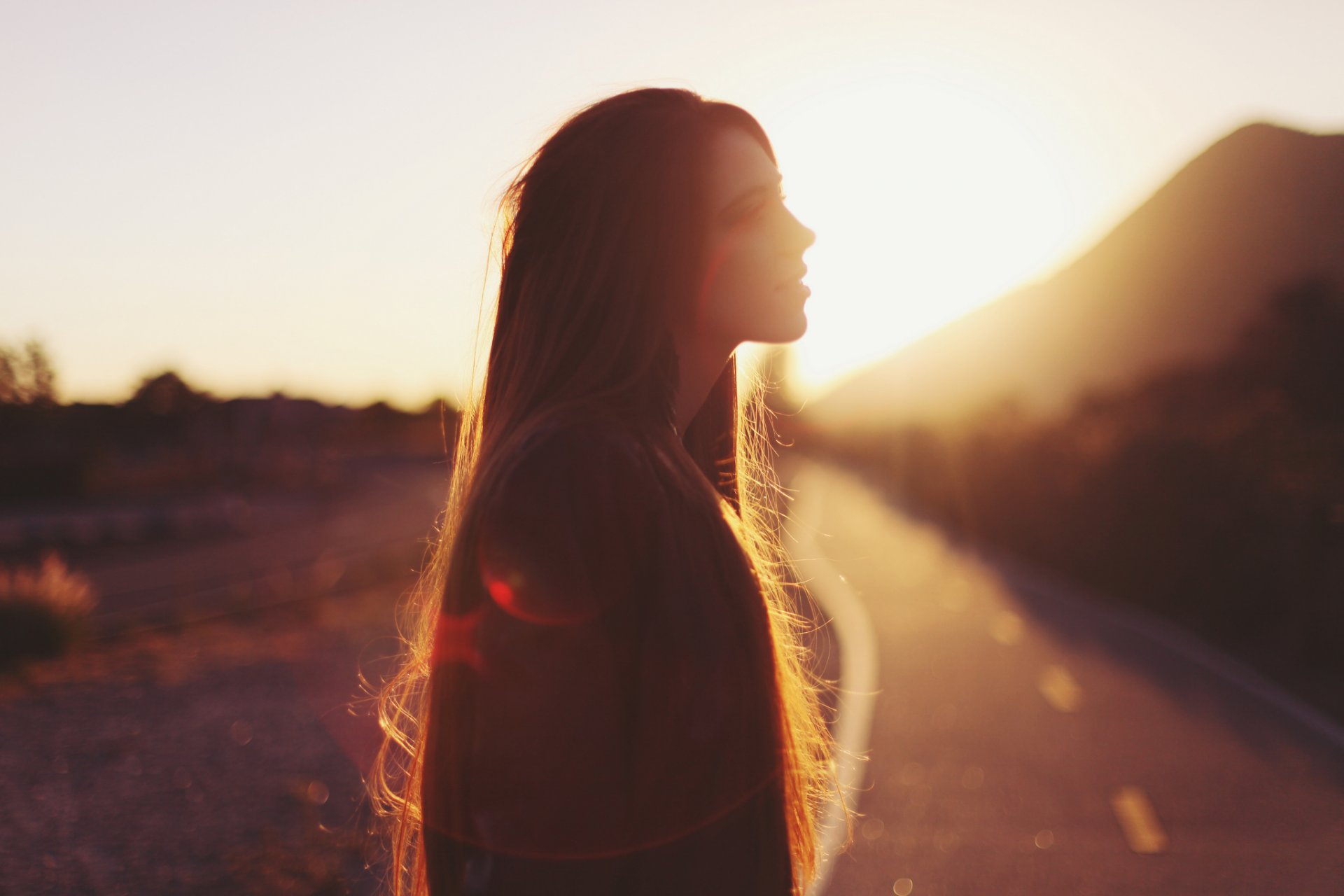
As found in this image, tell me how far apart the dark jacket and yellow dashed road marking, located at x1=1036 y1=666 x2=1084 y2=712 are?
1368 cm

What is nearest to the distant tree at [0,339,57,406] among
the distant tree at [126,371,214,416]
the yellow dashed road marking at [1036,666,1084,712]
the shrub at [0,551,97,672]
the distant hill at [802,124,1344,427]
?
the shrub at [0,551,97,672]

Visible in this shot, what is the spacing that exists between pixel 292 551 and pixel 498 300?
104 feet

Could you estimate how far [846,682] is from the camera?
1501 cm

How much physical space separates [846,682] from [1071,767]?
13.8 ft

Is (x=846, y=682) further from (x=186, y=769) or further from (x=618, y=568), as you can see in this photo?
(x=618, y=568)

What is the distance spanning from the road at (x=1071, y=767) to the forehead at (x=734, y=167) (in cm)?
151

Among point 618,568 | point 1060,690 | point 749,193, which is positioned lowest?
point 1060,690

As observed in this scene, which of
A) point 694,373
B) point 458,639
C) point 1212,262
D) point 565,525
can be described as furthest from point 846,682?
point 1212,262

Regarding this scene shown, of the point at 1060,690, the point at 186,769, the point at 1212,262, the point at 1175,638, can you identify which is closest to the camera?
the point at 186,769

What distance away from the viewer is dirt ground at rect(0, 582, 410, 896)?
267 inches

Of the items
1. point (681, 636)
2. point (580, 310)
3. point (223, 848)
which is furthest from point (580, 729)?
point (223, 848)

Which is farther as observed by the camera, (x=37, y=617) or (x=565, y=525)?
(x=37, y=617)

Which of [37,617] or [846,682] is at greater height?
[37,617]

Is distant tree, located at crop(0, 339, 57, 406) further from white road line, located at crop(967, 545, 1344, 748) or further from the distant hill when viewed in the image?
the distant hill
